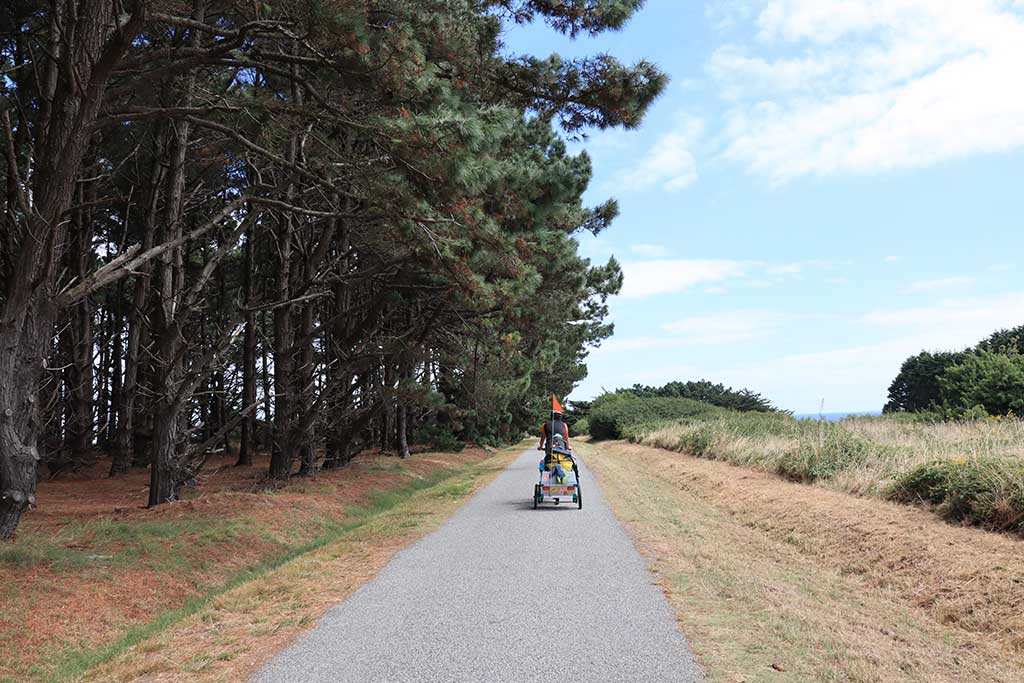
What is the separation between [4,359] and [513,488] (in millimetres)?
11359

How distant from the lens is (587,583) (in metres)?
7.03

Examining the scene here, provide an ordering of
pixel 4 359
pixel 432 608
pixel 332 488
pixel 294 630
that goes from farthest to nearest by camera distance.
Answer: pixel 332 488 → pixel 4 359 → pixel 432 608 → pixel 294 630

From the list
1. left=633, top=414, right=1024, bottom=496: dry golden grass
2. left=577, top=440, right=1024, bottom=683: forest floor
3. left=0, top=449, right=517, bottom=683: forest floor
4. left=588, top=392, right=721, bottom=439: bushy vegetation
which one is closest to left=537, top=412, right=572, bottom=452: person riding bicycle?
left=577, top=440, right=1024, bottom=683: forest floor

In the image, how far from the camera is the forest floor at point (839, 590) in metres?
4.89

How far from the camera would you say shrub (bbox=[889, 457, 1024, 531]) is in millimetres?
8258

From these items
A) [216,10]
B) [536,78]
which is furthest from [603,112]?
[216,10]

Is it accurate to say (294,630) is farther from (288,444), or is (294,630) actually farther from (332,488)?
(288,444)

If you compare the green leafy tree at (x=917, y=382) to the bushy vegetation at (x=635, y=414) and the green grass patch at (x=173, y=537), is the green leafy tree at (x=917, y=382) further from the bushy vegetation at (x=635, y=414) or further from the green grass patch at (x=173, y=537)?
the green grass patch at (x=173, y=537)

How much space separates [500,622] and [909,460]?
9366 mm

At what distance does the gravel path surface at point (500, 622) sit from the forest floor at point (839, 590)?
0.41m

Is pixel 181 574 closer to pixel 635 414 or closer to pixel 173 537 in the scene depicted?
pixel 173 537

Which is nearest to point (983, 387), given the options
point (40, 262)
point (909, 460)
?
point (909, 460)

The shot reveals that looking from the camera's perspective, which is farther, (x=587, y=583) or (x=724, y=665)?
(x=587, y=583)

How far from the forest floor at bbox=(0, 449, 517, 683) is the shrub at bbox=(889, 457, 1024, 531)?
24.4 ft
